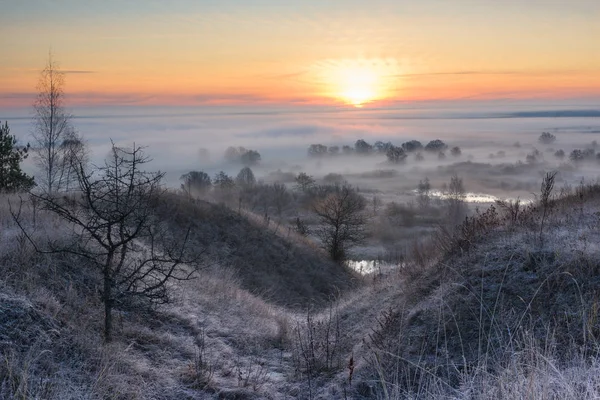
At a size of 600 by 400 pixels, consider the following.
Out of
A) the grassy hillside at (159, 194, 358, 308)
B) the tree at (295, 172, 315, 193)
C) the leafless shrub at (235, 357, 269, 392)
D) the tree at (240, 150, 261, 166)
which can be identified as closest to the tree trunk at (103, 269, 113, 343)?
the leafless shrub at (235, 357, 269, 392)

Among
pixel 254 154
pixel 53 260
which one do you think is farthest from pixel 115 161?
pixel 254 154

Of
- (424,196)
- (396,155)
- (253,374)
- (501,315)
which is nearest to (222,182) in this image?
(424,196)

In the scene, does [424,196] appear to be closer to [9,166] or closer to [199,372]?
[9,166]

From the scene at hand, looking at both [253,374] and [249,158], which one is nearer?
[253,374]

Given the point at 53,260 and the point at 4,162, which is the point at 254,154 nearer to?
the point at 4,162

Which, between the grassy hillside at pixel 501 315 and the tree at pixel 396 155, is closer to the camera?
the grassy hillside at pixel 501 315

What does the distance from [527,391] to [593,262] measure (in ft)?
16.4

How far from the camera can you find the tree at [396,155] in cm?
16777

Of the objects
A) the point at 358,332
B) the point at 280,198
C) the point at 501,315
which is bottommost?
the point at 280,198

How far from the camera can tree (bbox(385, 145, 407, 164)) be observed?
550ft

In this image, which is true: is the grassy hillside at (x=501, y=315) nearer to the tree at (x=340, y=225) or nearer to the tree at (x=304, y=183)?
the tree at (x=340, y=225)

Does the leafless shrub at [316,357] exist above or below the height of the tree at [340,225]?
above

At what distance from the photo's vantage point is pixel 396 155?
16912 centimetres

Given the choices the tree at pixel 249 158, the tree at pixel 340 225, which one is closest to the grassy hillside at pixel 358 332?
the tree at pixel 340 225
